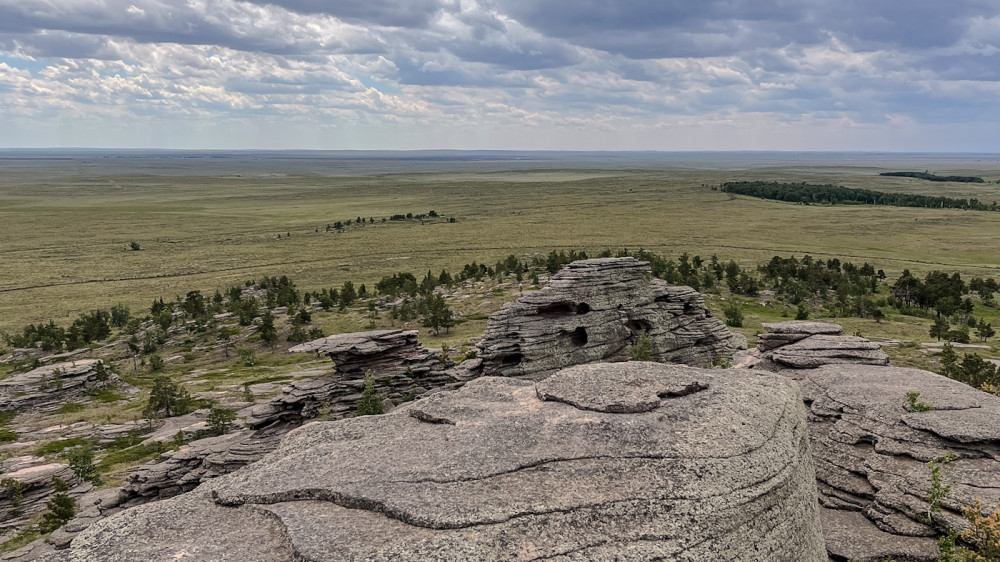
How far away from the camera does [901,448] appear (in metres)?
21.1

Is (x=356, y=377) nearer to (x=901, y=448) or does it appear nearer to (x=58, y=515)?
(x=58, y=515)

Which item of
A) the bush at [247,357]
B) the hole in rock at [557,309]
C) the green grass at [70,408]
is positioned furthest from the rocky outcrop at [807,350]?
the green grass at [70,408]

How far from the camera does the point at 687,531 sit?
11680 mm

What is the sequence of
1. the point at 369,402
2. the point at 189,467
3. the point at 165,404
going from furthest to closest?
the point at 165,404
the point at 369,402
the point at 189,467

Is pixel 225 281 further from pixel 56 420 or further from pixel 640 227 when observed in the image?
pixel 640 227

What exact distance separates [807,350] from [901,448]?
36.7ft

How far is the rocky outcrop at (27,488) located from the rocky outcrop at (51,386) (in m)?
11.6

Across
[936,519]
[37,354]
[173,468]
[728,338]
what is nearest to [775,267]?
[728,338]

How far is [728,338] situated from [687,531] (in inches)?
1350

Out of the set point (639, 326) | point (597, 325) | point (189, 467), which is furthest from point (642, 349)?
point (189, 467)

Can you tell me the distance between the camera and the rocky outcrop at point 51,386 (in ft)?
136

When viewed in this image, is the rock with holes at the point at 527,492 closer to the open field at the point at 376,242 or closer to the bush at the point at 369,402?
the bush at the point at 369,402

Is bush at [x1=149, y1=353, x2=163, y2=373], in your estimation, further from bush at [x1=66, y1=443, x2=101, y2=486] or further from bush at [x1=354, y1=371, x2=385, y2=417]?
bush at [x1=354, y1=371, x2=385, y2=417]

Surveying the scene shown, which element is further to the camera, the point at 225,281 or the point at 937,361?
the point at 225,281
